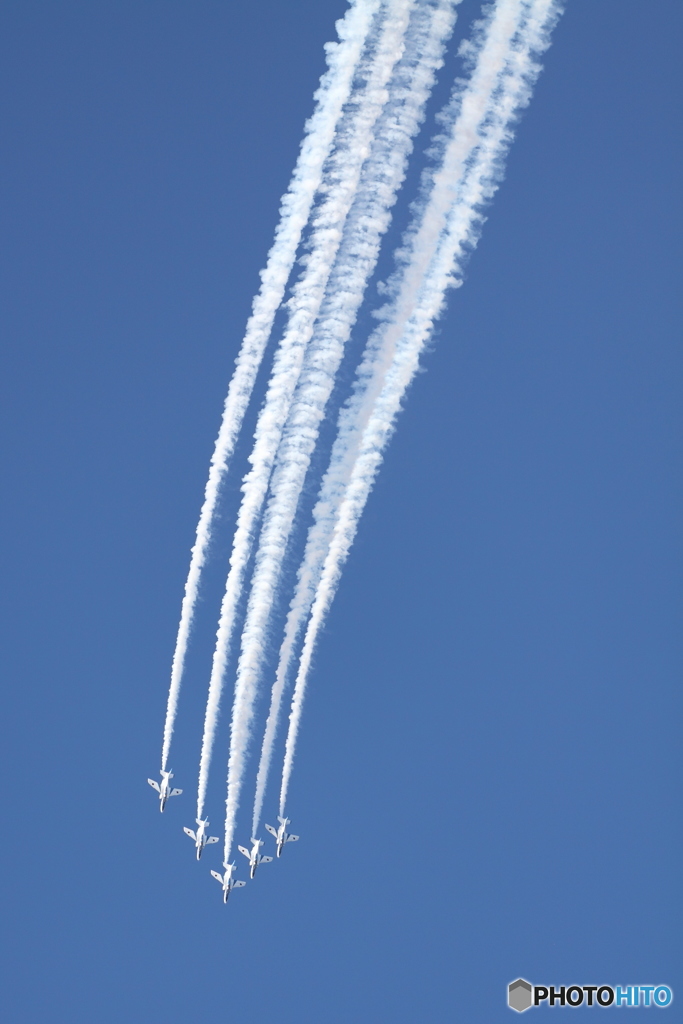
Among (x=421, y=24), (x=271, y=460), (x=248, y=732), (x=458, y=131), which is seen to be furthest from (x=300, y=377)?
(x=248, y=732)

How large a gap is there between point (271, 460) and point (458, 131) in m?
7.62

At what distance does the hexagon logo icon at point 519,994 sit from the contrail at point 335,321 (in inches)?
426

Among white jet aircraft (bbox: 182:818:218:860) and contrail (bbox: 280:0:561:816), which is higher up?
contrail (bbox: 280:0:561:816)

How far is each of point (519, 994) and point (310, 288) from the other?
2035 cm

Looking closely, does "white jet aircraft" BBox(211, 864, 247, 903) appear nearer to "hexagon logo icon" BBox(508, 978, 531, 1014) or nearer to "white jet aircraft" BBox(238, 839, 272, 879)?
"white jet aircraft" BBox(238, 839, 272, 879)

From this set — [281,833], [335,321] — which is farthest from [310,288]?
[281,833]

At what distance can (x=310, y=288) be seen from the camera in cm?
2111

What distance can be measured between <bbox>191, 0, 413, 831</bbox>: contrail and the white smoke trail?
25 centimetres

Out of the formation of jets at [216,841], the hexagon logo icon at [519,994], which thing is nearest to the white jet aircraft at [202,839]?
the formation of jets at [216,841]

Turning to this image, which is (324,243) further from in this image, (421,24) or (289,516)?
(289,516)

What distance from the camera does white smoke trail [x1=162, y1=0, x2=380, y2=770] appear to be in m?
19.3

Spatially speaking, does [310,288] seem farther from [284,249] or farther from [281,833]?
[281,833]

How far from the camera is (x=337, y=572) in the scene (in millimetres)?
24141

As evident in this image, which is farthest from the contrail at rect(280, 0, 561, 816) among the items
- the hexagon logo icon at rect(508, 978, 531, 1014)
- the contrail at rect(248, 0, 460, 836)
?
the hexagon logo icon at rect(508, 978, 531, 1014)
